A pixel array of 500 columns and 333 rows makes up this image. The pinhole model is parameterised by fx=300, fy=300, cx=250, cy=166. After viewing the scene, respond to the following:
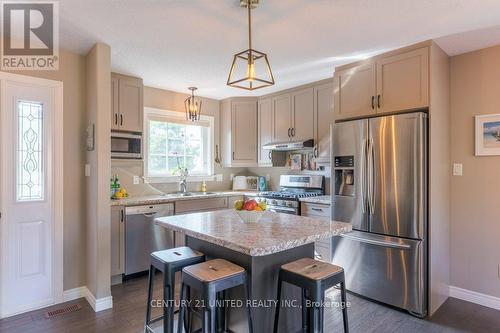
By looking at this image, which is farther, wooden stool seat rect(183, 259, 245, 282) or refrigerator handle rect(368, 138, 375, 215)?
refrigerator handle rect(368, 138, 375, 215)

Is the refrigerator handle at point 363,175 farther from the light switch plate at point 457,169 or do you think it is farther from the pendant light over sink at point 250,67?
the pendant light over sink at point 250,67

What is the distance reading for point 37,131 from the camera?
113 inches

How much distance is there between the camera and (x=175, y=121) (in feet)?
15.2

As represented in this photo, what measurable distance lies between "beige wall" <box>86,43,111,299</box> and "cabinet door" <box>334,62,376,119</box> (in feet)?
7.88

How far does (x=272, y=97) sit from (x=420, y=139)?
243 centimetres

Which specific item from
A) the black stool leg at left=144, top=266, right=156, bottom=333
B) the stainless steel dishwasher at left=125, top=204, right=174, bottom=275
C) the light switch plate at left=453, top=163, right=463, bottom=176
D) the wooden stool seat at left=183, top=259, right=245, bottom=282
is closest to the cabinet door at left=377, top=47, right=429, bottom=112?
the light switch plate at left=453, top=163, right=463, bottom=176

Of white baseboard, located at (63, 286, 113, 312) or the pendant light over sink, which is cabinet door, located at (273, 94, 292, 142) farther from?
white baseboard, located at (63, 286, 113, 312)

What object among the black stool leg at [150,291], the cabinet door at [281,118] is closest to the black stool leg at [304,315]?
the black stool leg at [150,291]

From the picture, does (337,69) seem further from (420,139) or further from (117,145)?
(117,145)

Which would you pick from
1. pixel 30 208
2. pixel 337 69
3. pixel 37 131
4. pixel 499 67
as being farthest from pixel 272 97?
pixel 30 208

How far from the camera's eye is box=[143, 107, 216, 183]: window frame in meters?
4.31

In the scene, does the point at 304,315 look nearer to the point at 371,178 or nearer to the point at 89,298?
the point at 371,178

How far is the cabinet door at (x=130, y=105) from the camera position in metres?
3.70

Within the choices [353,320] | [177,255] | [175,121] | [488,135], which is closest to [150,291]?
[177,255]
